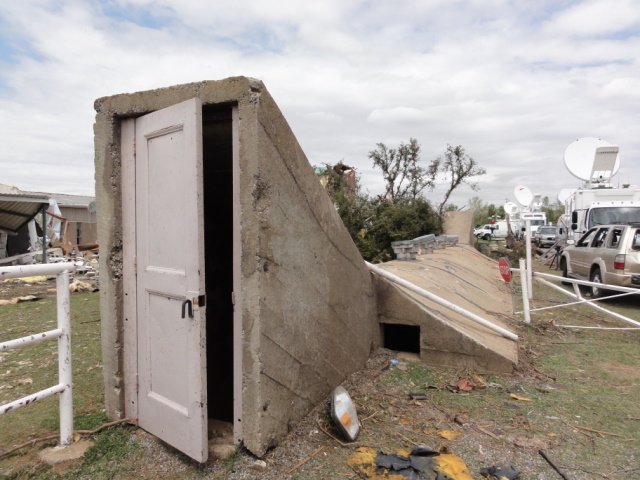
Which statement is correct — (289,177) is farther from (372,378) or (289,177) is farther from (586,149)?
(586,149)

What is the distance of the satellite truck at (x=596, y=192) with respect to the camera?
40.4ft

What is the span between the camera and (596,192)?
13805mm

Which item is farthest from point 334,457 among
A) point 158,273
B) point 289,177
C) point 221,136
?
point 221,136

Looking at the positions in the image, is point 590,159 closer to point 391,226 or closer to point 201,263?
point 391,226

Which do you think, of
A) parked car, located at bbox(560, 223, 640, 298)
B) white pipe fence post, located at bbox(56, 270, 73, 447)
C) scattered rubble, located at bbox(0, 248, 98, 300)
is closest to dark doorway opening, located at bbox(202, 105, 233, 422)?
white pipe fence post, located at bbox(56, 270, 73, 447)

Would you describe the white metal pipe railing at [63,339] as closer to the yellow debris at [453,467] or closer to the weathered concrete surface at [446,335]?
the yellow debris at [453,467]

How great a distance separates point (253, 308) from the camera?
292 cm

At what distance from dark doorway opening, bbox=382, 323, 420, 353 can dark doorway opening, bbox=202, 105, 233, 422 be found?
6.87 feet

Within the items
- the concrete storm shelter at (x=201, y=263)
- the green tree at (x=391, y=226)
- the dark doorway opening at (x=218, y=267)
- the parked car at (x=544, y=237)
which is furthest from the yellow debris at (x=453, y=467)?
the parked car at (x=544, y=237)

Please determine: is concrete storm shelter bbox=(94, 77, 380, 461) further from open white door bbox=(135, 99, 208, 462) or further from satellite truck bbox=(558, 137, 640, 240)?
satellite truck bbox=(558, 137, 640, 240)

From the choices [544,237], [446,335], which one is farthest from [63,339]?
[544,237]

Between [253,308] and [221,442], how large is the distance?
1.08m

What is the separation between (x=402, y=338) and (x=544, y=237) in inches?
1046

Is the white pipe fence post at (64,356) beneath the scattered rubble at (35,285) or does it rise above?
above
